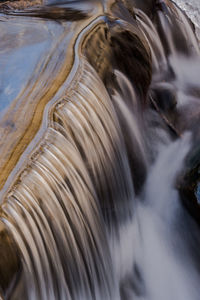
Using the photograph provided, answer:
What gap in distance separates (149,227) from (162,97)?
4.89 feet

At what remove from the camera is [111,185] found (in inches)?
136

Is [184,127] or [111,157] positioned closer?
[111,157]

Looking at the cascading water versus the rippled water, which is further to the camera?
the rippled water

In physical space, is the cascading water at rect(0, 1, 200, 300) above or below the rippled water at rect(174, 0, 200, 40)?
below

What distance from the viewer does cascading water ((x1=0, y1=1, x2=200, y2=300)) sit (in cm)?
260

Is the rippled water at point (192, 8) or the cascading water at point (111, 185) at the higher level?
the rippled water at point (192, 8)

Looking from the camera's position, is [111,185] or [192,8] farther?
[192,8]

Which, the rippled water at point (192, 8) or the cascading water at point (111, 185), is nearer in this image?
the cascading water at point (111, 185)

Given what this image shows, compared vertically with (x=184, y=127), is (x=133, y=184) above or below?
below

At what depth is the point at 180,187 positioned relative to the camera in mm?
4059

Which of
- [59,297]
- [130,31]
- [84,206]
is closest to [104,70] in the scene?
[130,31]

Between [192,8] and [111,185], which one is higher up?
[192,8]

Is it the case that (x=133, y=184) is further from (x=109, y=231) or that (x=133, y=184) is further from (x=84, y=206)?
(x=84, y=206)

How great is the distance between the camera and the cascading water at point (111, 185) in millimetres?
2597
